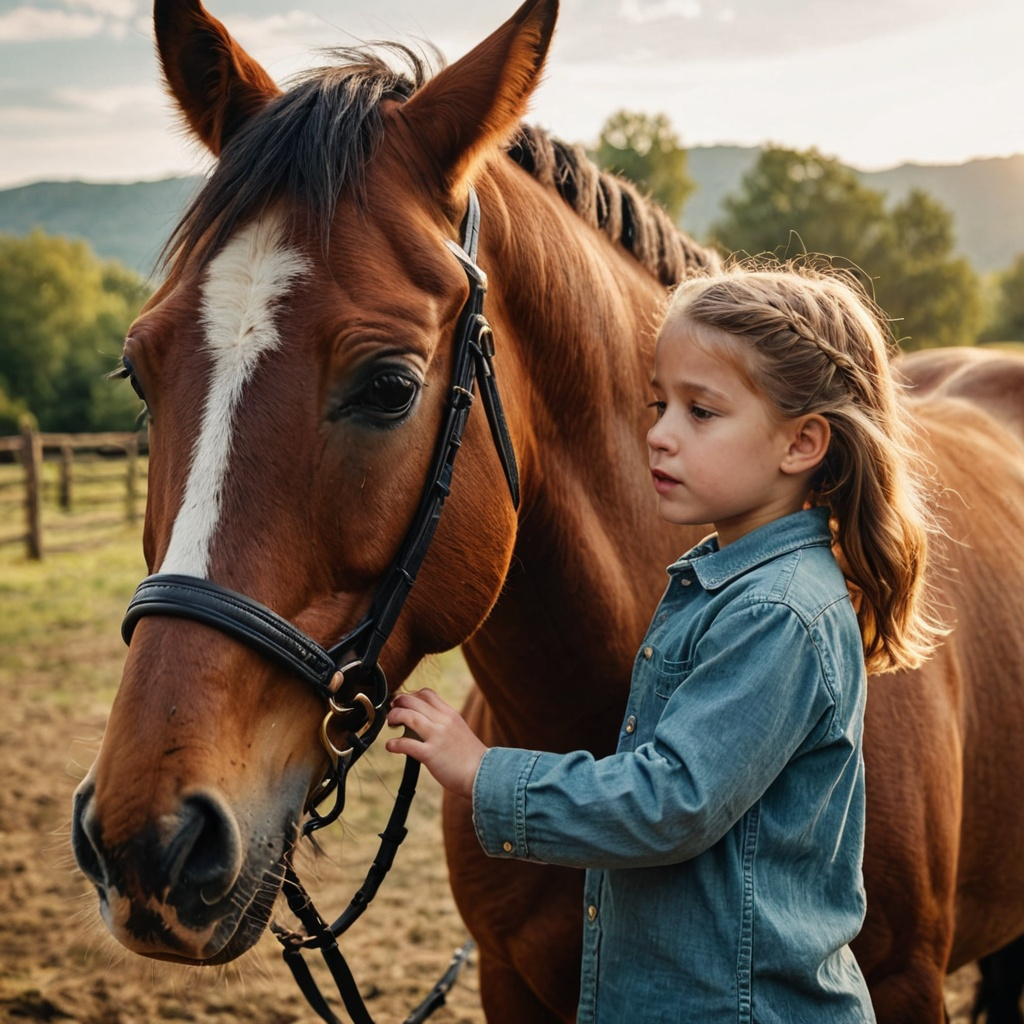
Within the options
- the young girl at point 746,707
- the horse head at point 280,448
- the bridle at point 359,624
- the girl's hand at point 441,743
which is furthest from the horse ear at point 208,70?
the girl's hand at point 441,743

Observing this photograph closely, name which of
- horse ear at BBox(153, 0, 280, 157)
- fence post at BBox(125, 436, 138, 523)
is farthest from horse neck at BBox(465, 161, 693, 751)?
fence post at BBox(125, 436, 138, 523)

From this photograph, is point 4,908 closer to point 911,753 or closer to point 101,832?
point 101,832

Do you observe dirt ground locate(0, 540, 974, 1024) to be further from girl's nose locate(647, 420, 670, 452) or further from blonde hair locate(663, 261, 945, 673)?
blonde hair locate(663, 261, 945, 673)

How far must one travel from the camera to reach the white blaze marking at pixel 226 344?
1.40 meters

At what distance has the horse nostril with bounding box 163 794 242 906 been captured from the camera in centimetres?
127

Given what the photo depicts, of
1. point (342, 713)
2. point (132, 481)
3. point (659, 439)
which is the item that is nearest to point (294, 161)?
point (659, 439)

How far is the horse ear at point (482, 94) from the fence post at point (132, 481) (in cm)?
1783

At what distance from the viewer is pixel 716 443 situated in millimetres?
1576

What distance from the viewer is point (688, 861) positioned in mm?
1541

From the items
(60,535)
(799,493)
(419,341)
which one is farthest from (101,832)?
(60,535)

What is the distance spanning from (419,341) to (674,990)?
3.73ft

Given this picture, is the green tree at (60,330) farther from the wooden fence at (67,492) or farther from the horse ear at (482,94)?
the horse ear at (482,94)

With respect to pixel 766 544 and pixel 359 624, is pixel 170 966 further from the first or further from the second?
pixel 766 544

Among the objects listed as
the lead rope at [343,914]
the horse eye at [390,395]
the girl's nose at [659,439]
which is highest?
the horse eye at [390,395]
